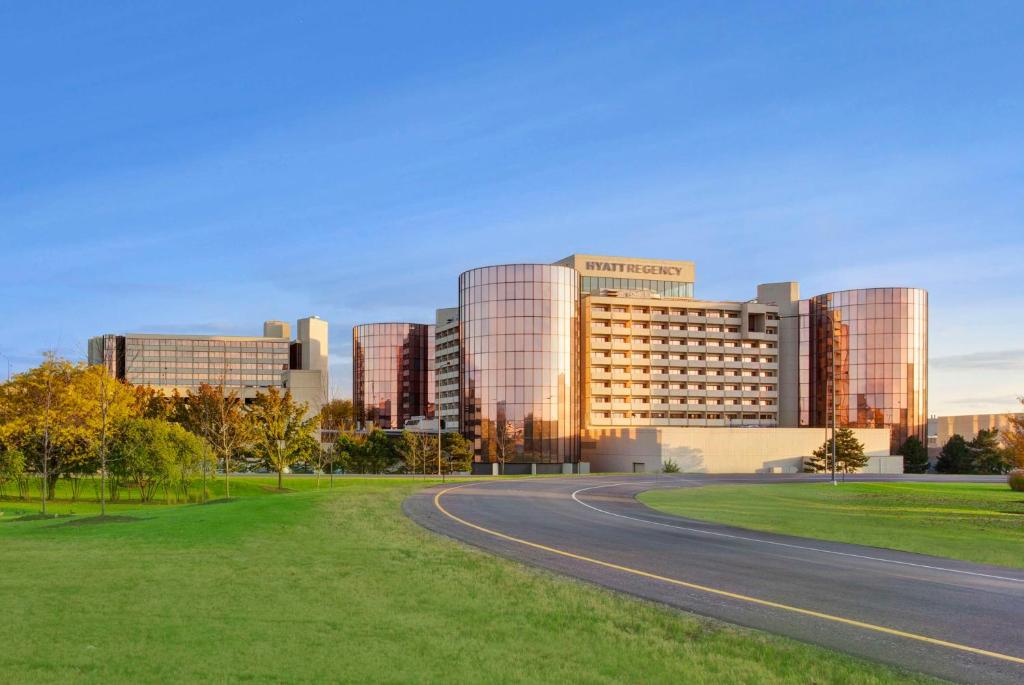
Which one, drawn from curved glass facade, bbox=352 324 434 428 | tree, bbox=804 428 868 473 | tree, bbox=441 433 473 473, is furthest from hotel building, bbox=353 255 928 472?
curved glass facade, bbox=352 324 434 428

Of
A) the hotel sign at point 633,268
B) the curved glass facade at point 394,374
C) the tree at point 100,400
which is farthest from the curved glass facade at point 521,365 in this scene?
the curved glass facade at point 394,374

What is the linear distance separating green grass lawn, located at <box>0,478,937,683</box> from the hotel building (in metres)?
85.8

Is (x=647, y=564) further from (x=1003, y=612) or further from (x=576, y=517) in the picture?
(x=576, y=517)

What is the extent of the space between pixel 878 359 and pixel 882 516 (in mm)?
107997

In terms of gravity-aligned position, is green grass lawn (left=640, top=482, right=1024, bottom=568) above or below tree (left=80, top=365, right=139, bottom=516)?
below

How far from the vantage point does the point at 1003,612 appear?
13.7 m

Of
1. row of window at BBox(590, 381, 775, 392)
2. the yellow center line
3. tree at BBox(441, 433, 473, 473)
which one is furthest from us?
row of window at BBox(590, 381, 775, 392)

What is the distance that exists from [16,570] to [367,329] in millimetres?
167322

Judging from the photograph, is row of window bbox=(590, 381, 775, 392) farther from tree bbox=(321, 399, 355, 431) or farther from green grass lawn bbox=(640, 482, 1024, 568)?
green grass lawn bbox=(640, 482, 1024, 568)

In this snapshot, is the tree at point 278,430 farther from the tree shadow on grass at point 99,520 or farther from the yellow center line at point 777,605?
the yellow center line at point 777,605

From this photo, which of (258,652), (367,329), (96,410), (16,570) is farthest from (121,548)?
(367,329)

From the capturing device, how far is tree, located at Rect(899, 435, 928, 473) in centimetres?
12479

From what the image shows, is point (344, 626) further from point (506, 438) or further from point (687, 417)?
point (687, 417)

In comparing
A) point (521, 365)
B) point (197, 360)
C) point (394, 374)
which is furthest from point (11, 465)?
point (197, 360)
